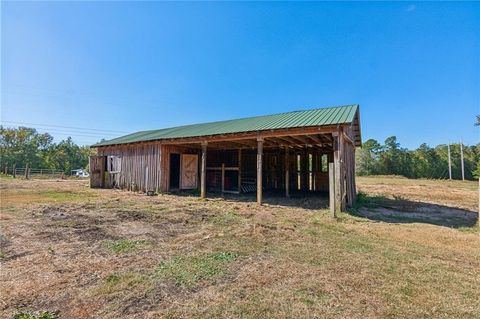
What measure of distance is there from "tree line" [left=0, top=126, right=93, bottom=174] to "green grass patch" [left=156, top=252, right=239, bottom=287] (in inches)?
1716

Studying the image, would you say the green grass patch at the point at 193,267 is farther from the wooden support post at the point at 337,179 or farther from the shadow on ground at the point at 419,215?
the shadow on ground at the point at 419,215

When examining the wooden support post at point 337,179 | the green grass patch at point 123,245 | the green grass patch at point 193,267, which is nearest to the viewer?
the green grass patch at point 193,267

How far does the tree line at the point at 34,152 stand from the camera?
37.8m

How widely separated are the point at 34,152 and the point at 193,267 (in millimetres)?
47841

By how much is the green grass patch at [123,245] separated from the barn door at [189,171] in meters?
10.4

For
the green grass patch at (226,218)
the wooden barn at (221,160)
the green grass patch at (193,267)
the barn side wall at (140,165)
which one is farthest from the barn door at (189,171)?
the green grass patch at (193,267)

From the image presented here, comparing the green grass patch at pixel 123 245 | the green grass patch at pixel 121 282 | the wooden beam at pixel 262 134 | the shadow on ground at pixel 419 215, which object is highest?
the wooden beam at pixel 262 134

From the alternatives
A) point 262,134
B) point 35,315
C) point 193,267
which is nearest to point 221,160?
point 262,134

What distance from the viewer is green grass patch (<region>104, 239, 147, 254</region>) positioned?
4.54 meters

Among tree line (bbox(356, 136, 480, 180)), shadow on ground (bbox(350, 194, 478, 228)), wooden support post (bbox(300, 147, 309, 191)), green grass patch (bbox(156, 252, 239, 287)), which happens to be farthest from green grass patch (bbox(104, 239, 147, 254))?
tree line (bbox(356, 136, 480, 180))

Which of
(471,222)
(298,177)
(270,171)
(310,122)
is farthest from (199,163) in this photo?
(471,222)

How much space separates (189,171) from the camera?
15992 millimetres

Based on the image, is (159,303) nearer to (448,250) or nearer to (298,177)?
(448,250)

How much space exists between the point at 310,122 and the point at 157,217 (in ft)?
19.8
